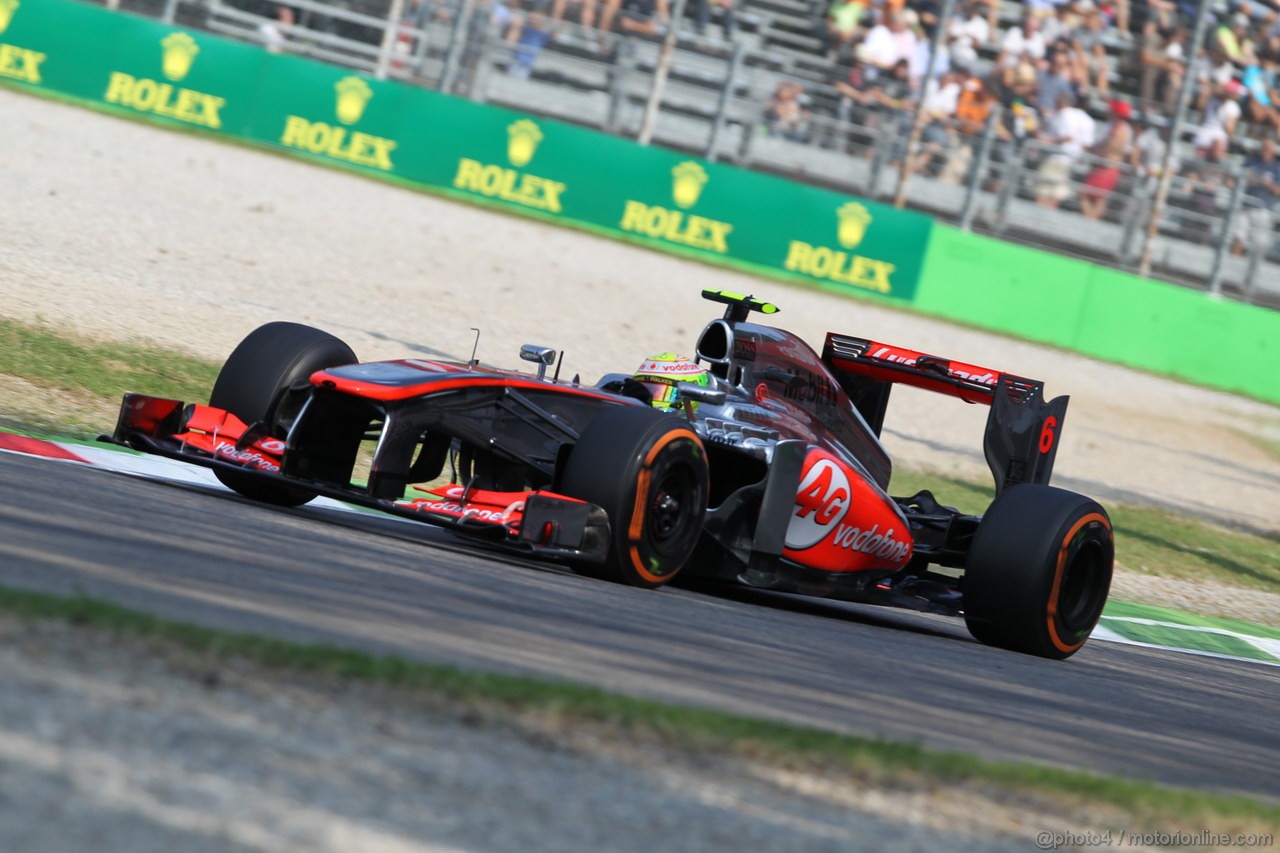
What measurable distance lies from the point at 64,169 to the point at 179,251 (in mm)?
2717

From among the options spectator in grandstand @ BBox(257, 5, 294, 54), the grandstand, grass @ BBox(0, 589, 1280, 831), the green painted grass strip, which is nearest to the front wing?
grass @ BBox(0, 589, 1280, 831)

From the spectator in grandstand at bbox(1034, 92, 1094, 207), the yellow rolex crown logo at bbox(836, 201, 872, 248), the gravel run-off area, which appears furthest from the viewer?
the spectator in grandstand at bbox(1034, 92, 1094, 207)

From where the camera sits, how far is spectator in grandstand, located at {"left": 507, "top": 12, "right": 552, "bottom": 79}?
2144 cm

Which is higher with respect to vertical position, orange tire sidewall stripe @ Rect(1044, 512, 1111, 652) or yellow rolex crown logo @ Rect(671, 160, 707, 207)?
yellow rolex crown logo @ Rect(671, 160, 707, 207)

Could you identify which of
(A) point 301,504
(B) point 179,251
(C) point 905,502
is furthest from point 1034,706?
(B) point 179,251

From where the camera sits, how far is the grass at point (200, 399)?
9.37m

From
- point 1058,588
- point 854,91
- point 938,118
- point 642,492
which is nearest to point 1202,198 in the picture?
point 938,118

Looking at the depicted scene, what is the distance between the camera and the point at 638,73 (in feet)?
71.6

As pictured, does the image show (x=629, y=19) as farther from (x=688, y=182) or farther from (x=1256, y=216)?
(x=1256, y=216)

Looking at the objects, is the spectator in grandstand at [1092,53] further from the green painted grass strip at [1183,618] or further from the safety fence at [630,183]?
the green painted grass strip at [1183,618]

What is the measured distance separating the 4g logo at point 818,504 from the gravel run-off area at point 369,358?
3859 mm

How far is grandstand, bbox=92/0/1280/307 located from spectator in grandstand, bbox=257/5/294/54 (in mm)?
76

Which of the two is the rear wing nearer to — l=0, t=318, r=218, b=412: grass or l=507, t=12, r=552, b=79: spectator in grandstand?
l=0, t=318, r=218, b=412: grass

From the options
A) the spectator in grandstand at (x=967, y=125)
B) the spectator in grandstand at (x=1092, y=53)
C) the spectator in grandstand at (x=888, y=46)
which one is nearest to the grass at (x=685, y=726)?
the spectator in grandstand at (x=967, y=125)
